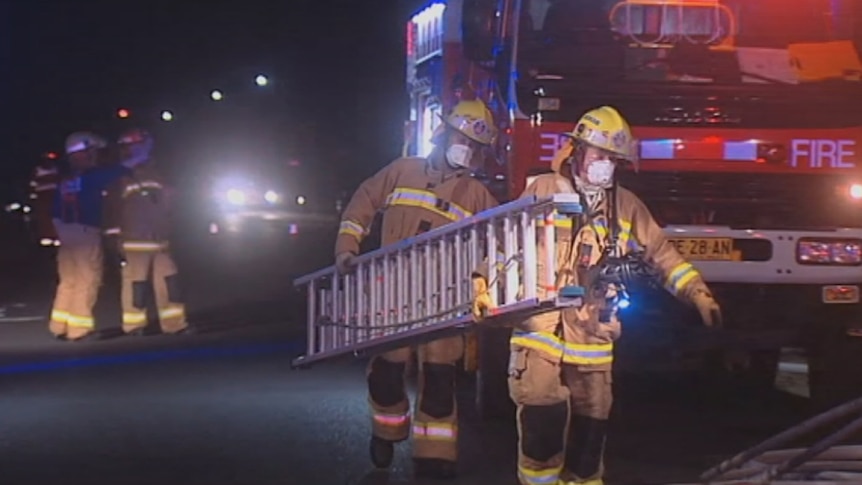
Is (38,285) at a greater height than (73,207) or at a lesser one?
lesser

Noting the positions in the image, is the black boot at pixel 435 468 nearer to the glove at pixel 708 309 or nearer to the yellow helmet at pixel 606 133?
the glove at pixel 708 309

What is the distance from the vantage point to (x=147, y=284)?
1333 cm

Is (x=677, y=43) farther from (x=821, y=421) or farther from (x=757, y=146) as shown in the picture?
(x=821, y=421)

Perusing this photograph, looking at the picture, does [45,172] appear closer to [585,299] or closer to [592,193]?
[592,193]

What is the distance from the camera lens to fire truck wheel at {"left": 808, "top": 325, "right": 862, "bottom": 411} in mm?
8641

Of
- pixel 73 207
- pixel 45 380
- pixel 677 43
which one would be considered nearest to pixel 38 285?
pixel 73 207

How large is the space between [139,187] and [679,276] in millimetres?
7949

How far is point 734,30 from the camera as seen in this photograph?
8.70m

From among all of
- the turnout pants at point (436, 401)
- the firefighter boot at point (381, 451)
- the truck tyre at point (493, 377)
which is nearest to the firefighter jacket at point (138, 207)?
the truck tyre at point (493, 377)

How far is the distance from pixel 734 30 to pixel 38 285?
13.6m

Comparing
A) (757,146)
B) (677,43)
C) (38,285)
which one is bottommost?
(38,285)

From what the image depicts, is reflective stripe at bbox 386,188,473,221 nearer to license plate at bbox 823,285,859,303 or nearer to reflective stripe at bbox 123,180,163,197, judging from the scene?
license plate at bbox 823,285,859,303

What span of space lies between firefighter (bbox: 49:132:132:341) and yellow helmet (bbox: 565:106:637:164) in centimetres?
783

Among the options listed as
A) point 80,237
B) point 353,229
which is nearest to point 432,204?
point 353,229
